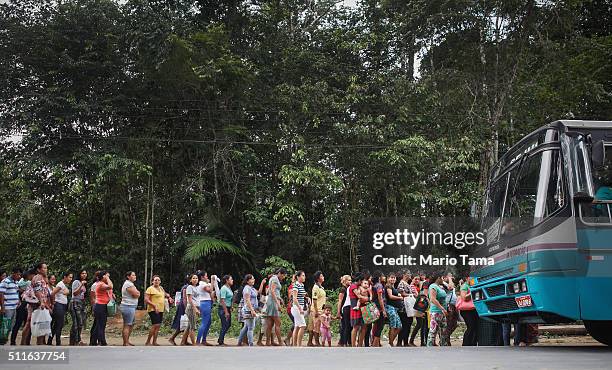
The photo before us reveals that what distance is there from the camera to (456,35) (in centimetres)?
2447

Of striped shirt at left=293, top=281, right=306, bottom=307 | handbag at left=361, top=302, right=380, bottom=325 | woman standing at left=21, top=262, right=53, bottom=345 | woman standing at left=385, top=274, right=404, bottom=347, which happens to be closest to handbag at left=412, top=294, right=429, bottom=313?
woman standing at left=385, top=274, right=404, bottom=347

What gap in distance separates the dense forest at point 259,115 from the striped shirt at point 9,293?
849cm

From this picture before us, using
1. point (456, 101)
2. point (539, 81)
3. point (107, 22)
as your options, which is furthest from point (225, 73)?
point (539, 81)

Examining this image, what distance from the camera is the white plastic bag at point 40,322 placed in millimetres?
13680

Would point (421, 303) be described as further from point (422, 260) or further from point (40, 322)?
point (422, 260)

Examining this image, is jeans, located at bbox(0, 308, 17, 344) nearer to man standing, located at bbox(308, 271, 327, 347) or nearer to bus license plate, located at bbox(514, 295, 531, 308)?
man standing, located at bbox(308, 271, 327, 347)

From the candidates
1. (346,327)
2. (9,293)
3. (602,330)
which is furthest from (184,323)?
(602,330)

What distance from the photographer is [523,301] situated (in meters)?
9.41

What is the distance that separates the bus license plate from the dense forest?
13333 millimetres

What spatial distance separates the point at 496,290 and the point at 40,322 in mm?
8588

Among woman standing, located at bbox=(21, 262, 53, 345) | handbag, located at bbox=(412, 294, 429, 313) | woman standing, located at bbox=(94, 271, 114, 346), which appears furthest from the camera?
handbag, located at bbox=(412, 294, 429, 313)

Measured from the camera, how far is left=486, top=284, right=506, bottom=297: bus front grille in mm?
10047

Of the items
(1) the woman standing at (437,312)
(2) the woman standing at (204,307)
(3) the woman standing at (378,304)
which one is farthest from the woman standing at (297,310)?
(1) the woman standing at (437,312)

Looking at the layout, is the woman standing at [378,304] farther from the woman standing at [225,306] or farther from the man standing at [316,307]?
the woman standing at [225,306]
